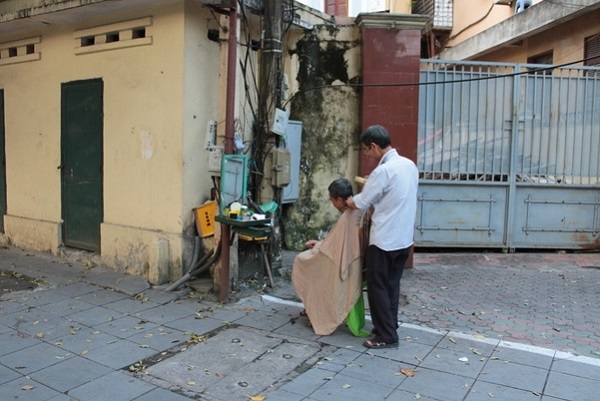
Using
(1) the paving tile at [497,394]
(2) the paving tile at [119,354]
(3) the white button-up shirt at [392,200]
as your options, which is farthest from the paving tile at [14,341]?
(1) the paving tile at [497,394]

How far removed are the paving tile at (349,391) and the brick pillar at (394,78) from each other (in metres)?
3.34

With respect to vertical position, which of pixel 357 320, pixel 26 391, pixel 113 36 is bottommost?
pixel 26 391

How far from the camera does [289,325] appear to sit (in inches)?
182

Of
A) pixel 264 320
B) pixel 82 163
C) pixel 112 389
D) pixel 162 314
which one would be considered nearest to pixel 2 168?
pixel 82 163

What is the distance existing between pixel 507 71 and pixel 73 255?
6.76 m

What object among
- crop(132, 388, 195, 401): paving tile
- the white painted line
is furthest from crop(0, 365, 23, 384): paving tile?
the white painted line

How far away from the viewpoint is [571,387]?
344 centimetres

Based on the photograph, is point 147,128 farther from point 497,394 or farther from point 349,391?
point 497,394

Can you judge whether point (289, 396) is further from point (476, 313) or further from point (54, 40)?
point (54, 40)

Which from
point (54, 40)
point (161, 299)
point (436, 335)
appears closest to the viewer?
point (436, 335)

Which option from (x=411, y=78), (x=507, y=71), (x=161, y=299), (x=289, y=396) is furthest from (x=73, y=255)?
(x=507, y=71)

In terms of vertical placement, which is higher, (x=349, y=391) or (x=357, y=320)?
(x=357, y=320)

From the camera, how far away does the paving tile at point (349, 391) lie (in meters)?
3.32

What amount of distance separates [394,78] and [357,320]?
3592 mm
